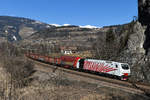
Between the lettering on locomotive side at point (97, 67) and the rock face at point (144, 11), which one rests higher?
the rock face at point (144, 11)

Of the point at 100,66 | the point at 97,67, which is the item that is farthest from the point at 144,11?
the point at 97,67

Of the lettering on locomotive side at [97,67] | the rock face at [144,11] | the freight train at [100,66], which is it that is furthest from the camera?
the rock face at [144,11]

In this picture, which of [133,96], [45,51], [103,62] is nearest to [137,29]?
[103,62]

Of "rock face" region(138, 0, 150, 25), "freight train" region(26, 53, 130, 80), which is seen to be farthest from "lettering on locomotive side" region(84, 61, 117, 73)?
"rock face" region(138, 0, 150, 25)

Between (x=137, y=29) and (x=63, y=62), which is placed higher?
(x=137, y=29)

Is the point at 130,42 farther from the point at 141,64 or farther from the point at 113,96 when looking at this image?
the point at 113,96

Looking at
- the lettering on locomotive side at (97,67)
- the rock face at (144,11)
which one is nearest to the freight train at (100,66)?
the lettering on locomotive side at (97,67)

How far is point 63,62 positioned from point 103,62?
19.3m

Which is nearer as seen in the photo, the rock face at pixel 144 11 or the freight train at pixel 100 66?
the freight train at pixel 100 66

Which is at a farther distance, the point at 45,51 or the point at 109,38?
the point at 45,51

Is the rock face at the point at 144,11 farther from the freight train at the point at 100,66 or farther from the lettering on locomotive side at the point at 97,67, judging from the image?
the lettering on locomotive side at the point at 97,67

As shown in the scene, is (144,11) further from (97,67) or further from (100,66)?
(97,67)

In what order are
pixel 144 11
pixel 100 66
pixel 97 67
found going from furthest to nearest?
pixel 144 11
pixel 97 67
pixel 100 66

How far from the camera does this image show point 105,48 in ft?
185
